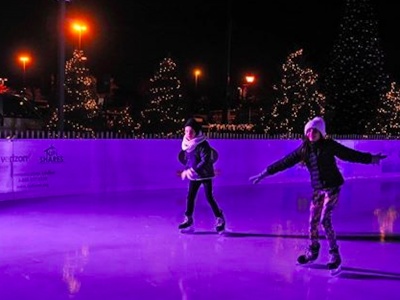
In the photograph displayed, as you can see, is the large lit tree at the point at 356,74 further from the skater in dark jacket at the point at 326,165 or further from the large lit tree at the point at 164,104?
the skater in dark jacket at the point at 326,165

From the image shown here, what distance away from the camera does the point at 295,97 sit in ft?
87.0

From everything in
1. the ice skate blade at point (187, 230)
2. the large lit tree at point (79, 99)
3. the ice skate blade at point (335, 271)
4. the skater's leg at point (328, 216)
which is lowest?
the ice skate blade at point (187, 230)

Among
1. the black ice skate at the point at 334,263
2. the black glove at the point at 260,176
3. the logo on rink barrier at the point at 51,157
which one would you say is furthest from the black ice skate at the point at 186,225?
the logo on rink barrier at the point at 51,157

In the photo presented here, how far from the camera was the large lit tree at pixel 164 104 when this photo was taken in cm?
2591

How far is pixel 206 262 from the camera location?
6965 millimetres

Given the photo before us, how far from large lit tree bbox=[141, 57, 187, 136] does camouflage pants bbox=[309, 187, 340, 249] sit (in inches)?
750

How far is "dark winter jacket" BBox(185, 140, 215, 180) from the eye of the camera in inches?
346

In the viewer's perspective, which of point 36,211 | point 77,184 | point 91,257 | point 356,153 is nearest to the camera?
point 356,153

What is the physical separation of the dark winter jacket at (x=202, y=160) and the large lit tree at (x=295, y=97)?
17819 mm

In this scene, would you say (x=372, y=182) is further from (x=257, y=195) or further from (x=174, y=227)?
(x=174, y=227)

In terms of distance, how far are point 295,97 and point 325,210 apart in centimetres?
2025

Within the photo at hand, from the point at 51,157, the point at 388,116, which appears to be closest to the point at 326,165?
the point at 51,157

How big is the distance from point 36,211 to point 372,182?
36.9 ft

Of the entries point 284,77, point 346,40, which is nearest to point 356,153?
point 284,77
